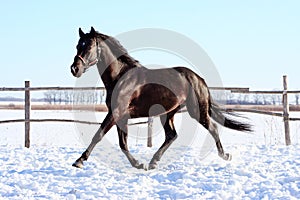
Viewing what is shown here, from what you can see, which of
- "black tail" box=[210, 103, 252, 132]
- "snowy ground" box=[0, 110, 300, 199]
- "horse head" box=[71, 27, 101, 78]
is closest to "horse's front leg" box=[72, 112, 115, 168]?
"snowy ground" box=[0, 110, 300, 199]

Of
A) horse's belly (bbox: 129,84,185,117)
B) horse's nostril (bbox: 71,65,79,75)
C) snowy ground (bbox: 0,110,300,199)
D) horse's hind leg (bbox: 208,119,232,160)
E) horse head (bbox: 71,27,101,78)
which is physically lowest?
snowy ground (bbox: 0,110,300,199)

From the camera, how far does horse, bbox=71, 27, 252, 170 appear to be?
182 inches

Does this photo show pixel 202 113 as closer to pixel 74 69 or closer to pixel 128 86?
pixel 128 86

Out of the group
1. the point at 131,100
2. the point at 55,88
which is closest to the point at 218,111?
the point at 131,100

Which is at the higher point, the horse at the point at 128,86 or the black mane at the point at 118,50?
the black mane at the point at 118,50

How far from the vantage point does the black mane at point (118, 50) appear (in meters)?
4.95

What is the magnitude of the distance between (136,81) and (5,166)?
2170 millimetres

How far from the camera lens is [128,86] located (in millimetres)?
4789

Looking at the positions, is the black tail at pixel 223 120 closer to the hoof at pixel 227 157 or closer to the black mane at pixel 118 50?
the hoof at pixel 227 157

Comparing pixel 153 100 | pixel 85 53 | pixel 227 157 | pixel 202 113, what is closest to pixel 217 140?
pixel 227 157

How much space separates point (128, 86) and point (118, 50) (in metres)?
0.54

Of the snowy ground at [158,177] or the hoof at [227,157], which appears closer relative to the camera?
the snowy ground at [158,177]

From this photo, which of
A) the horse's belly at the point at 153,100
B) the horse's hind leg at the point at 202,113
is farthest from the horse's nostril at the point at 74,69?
the horse's hind leg at the point at 202,113

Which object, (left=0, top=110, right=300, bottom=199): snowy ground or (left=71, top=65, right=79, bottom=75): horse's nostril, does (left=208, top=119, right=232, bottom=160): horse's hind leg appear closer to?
(left=0, top=110, right=300, bottom=199): snowy ground
